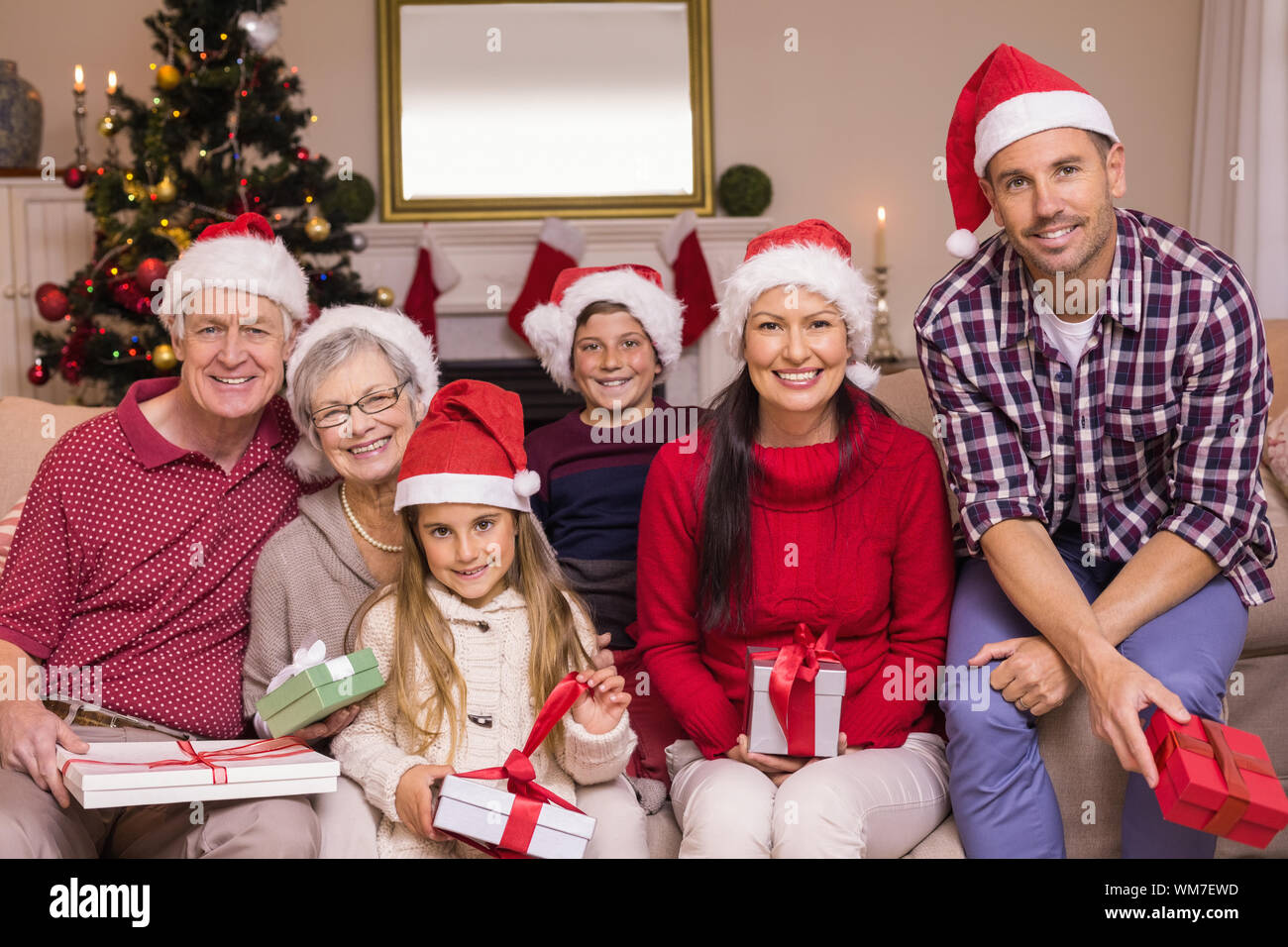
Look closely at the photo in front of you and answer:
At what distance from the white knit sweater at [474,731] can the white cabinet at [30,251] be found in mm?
3165

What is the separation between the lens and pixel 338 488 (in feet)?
6.66

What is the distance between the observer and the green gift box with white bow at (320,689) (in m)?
1.63

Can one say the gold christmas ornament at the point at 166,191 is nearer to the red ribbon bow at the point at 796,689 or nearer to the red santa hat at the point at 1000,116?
the red santa hat at the point at 1000,116

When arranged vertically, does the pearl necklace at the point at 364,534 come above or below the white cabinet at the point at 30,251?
below

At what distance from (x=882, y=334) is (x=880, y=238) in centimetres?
39

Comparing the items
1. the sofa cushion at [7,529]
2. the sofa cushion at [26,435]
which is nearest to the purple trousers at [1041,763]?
the sofa cushion at [7,529]

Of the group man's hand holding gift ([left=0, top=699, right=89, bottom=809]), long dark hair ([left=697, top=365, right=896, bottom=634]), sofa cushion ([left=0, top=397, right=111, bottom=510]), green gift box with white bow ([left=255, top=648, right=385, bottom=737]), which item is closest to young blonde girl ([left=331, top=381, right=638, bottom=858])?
green gift box with white bow ([left=255, top=648, right=385, bottom=737])

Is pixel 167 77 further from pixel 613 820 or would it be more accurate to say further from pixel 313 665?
pixel 613 820

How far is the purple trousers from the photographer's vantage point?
1621 millimetres

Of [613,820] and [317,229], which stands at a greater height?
[317,229]

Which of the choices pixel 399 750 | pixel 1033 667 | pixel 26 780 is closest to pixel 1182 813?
pixel 1033 667

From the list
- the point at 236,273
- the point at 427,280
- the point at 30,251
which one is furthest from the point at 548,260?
the point at 236,273

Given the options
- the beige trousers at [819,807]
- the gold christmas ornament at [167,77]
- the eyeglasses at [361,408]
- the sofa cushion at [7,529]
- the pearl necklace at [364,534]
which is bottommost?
the beige trousers at [819,807]
